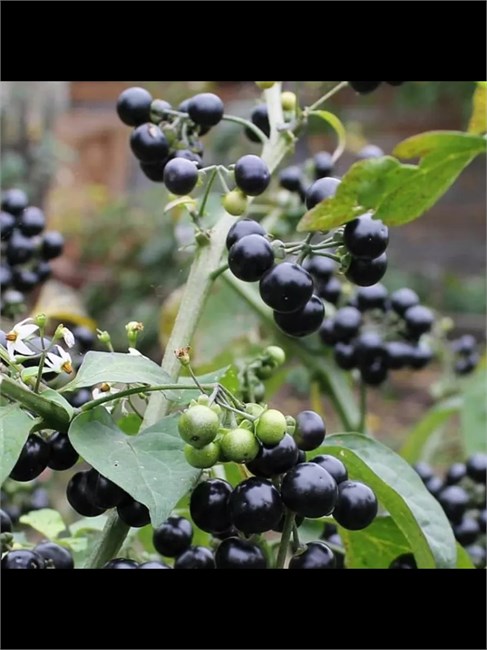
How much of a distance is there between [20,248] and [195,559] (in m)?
0.50

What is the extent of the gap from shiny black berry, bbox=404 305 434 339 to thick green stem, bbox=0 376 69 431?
0.74m

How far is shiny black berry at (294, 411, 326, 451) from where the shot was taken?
0.56 meters

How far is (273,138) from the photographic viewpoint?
764 millimetres

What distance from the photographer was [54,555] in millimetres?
661

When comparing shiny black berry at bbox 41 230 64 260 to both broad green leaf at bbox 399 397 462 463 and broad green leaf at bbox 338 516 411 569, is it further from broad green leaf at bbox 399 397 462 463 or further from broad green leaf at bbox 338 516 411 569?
broad green leaf at bbox 399 397 462 463

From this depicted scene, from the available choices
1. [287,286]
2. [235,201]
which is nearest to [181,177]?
[235,201]

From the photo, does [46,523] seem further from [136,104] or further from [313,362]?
[313,362]

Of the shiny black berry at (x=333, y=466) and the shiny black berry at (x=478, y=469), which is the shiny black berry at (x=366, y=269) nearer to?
the shiny black berry at (x=333, y=466)

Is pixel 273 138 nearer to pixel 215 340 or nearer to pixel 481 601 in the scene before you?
pixel 481 601

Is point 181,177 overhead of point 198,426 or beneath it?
overhead

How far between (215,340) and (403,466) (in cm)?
97

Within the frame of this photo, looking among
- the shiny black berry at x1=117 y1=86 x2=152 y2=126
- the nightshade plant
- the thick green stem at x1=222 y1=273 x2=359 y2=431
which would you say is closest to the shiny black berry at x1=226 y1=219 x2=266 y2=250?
the nightshade plant

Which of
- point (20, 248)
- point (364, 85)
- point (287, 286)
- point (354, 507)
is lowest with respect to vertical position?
point (354, 507)
